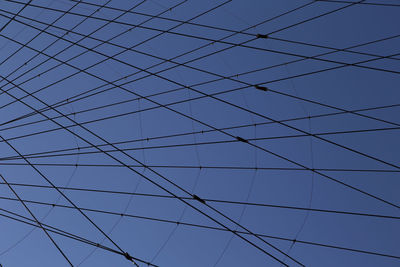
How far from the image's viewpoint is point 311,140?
1872cm

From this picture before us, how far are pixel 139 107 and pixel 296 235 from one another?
9710 mm

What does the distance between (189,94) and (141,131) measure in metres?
3.31

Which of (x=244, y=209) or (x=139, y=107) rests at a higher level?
(x=139, y=107)

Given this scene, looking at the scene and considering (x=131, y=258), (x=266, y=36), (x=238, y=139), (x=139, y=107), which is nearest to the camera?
(x=131, y=258)

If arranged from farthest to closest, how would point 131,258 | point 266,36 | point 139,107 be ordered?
point 139,107 < point 266,36 < point 131,258

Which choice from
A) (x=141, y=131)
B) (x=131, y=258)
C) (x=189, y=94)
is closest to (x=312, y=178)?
(x=189, y=94)

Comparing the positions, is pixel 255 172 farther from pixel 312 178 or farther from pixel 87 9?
pixel 87 9

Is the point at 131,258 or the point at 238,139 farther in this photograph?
the point at 238,139

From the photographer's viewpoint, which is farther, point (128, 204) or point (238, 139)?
point (128, 204)

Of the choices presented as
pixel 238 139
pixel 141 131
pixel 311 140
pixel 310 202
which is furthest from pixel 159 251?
pixel 238 139

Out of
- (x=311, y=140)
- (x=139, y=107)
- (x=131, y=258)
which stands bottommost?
(x=311, y=140)

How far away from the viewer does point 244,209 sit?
1778 centimetres

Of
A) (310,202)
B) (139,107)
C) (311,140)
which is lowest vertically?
(310,202)

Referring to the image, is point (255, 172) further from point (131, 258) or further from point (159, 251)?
point (131, 258)
